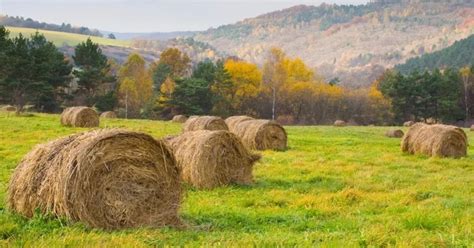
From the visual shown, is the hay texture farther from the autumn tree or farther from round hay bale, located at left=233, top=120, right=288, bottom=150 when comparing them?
the autumn tree

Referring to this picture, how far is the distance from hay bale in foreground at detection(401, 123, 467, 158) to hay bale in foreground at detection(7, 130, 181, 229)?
16271 mm

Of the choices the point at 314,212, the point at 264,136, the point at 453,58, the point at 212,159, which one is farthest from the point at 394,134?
the point at 453,58

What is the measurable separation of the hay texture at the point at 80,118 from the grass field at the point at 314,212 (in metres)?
15.5

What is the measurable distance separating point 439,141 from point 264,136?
7.54 meters

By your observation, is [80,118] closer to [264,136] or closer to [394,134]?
[264,136]

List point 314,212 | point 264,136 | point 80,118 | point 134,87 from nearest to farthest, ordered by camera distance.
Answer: point 314,212 < point 264,136 < point 80,118 < point 134,87

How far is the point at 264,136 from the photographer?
87.4 feet

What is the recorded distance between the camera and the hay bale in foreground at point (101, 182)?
9352 mm

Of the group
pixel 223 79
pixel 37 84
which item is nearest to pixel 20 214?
pixel 37 84

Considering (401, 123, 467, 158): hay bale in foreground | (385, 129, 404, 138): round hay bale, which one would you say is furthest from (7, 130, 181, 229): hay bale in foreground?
(385, 129, 404, 138): round hay bale

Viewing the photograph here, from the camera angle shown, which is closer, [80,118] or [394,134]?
[80,118]

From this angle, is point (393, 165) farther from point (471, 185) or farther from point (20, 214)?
point (20, 214)

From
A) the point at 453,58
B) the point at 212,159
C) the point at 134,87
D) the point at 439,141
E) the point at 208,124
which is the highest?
the point at 453,58

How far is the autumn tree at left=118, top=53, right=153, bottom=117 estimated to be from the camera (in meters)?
84.7
